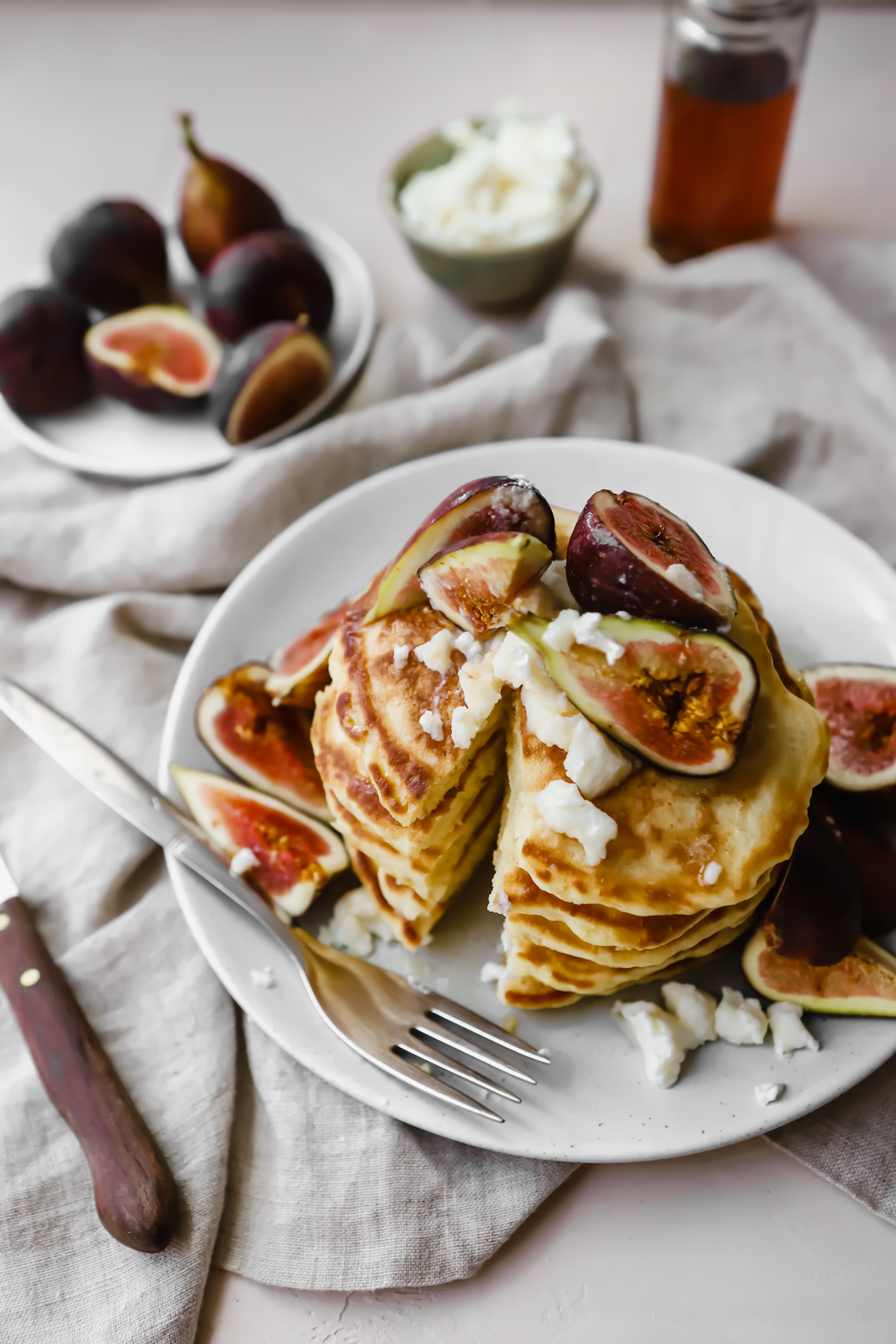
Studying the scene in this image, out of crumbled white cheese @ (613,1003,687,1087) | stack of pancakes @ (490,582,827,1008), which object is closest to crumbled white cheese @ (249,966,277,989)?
stack of pancakes @ (490,582,827,1008)

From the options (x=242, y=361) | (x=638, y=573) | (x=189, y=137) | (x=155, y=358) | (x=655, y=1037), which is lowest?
(x=655, y=1037)

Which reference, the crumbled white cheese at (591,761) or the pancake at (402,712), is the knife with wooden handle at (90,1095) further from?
the crumbled white cheese at (591,761)

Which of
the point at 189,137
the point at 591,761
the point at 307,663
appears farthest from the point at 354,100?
the point at 591,761

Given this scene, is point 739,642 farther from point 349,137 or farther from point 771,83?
point 349,137

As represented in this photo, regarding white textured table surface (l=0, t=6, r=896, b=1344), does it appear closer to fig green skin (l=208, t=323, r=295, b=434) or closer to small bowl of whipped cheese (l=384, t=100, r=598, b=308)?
small bowl of whipped cheese (l=384, t=100, r=598, b=308)

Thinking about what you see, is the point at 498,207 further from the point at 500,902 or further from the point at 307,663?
the point at 500,902

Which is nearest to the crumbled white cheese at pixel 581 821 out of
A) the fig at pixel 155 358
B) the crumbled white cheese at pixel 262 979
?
the crumbled white cheese at pixel 262 979

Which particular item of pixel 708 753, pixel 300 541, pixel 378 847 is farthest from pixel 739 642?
pixel 300 541
